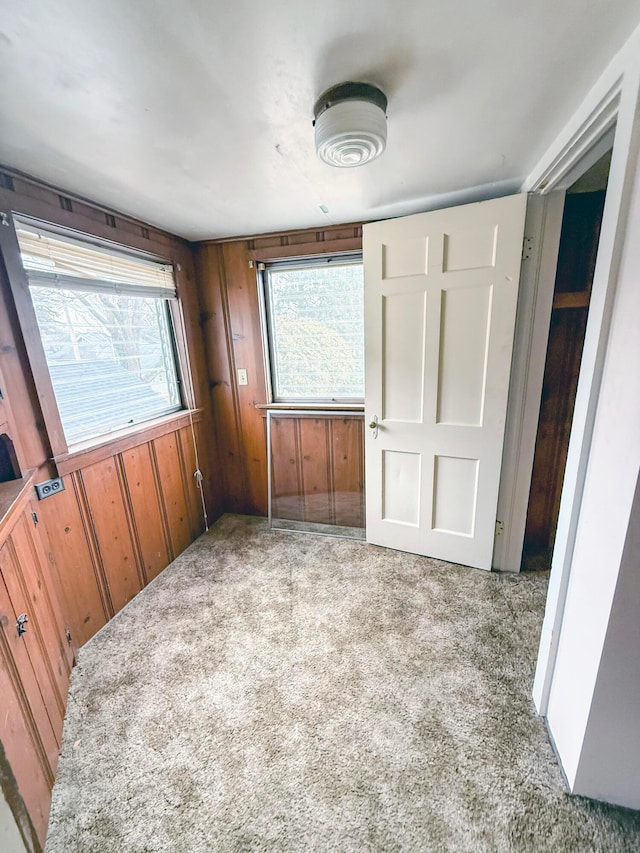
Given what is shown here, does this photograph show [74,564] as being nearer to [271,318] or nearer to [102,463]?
A: [102,463]

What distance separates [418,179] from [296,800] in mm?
2547

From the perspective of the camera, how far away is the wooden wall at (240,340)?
2.41 metres

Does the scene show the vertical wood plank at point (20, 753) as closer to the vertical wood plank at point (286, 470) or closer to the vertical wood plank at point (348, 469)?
the vertical wood plank at point (286, 470)

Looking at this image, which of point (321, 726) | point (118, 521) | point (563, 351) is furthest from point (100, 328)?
point (563, 351)

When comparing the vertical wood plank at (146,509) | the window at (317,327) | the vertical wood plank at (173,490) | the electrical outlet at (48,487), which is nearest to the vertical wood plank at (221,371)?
the window at (317,327)

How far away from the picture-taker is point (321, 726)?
53.4 inches

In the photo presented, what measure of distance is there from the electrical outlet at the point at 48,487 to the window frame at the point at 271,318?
4.71 feet

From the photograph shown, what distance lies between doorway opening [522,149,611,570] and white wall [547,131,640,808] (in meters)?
1.13

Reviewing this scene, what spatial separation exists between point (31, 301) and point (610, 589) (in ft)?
7.85

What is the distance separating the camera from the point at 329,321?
250 cm

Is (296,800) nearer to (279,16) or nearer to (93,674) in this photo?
(93,674)

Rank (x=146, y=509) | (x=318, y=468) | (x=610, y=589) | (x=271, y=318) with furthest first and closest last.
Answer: (x=318, y=468)
(x=271, y=318)
(x=146, y=509)
(x=610, y=589)

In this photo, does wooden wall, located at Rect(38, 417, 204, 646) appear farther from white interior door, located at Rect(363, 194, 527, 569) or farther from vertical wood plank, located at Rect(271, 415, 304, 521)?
white interior door, located at Rect(363, 194, 527, 569)

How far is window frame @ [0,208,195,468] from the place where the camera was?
1.47m
